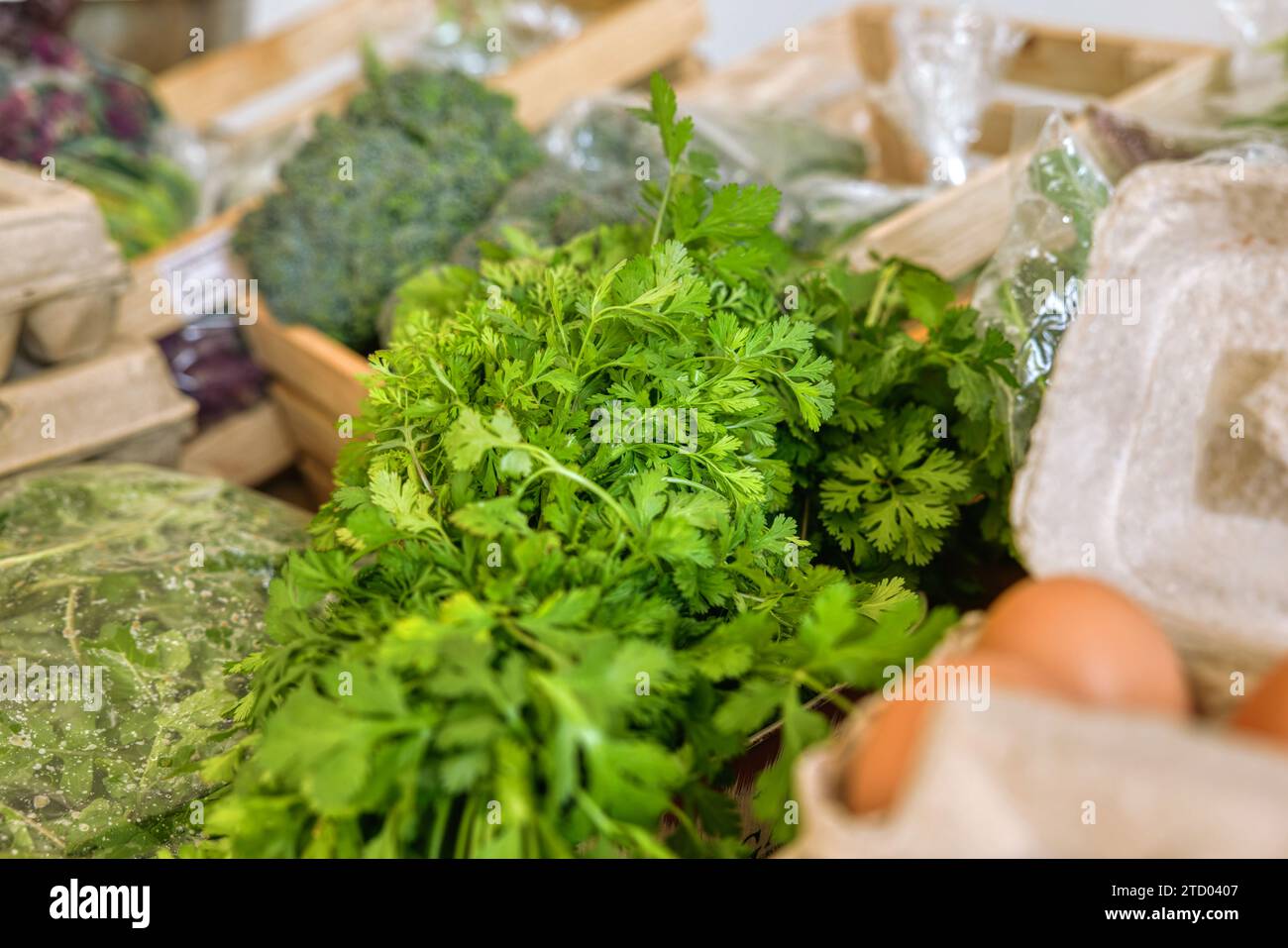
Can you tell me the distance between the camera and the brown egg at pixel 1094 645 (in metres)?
0.63

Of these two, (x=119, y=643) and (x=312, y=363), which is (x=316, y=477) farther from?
(x=119, y=643)

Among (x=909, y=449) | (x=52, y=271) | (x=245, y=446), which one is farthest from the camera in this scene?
(x=245, y=446)

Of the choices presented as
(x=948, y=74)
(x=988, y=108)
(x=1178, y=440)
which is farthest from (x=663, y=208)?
(x=988, y=108)

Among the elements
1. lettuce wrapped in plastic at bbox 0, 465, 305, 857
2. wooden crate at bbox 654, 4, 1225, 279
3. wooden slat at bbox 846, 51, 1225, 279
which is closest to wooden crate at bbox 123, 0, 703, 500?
wooden crate at bbox 654, 4, 1225, 279

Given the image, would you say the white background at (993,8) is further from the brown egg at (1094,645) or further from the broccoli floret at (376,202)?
the brown egg at (1094,645)

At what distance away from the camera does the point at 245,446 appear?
81.6 inches

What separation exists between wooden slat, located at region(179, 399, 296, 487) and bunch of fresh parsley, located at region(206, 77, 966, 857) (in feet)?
3.27

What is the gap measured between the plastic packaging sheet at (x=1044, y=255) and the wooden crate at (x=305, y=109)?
32.8 inches

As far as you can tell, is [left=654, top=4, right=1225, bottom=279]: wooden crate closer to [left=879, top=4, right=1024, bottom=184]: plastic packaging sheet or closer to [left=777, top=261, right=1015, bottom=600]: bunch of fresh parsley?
[left=879, top=4, right=1024, bottom=184]: plastic packaging sheet

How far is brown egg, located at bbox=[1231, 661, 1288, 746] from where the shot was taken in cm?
60

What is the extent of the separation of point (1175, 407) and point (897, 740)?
1.35 ft

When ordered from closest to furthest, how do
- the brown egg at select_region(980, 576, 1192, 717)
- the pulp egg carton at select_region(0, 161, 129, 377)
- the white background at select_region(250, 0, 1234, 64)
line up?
the brown egg at select_region(980, 576, 1192, 717) → the pulp egg carton at select_region(0, 161, 129, 377) → the white background at select_region(250, 0, 1234, 64)
